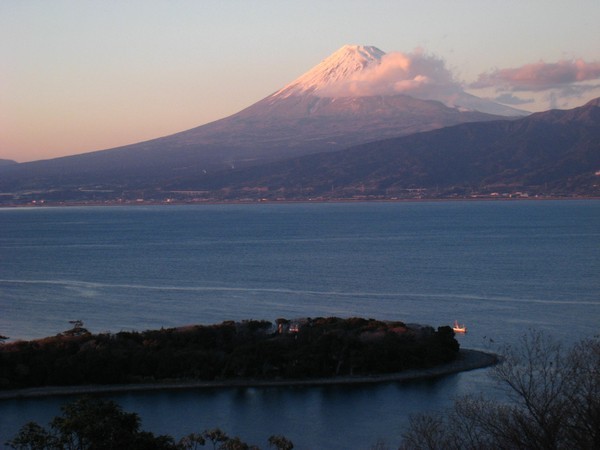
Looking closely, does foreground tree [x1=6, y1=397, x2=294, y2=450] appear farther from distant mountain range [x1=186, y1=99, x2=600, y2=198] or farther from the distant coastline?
distant mountain range [x1=186, y1=99, x2=600, y2=198]

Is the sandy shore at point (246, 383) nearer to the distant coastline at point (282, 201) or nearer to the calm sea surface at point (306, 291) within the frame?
the calm sea surface at point (306, 291)

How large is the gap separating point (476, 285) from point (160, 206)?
96958 millimetres

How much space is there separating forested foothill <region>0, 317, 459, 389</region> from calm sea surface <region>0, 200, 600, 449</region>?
937 millimetres

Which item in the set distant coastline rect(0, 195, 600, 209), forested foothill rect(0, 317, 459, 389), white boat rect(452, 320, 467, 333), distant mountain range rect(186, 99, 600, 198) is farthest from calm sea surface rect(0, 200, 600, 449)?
distant mountain range rect(186, 99, 600, 198)

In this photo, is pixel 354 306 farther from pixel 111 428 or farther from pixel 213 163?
pixel 213 163

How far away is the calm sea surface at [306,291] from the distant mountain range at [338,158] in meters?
60.7

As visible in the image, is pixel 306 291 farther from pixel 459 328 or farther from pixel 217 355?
pixel 217 355

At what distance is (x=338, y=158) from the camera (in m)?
136

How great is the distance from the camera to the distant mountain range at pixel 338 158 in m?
130

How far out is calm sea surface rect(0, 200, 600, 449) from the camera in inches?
721

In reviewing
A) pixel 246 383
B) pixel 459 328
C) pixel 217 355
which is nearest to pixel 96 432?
pixel 246 383

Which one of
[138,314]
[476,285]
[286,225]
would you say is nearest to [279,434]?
[138,314]

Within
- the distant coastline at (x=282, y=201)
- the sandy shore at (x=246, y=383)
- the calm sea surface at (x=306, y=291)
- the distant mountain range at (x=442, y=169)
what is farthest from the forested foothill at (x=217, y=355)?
the distant mountain range at (x=442, y=169)

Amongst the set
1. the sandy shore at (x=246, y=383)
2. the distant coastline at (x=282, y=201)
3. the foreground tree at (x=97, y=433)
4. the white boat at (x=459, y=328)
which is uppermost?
the foreground tree at (x=97, y=433)
